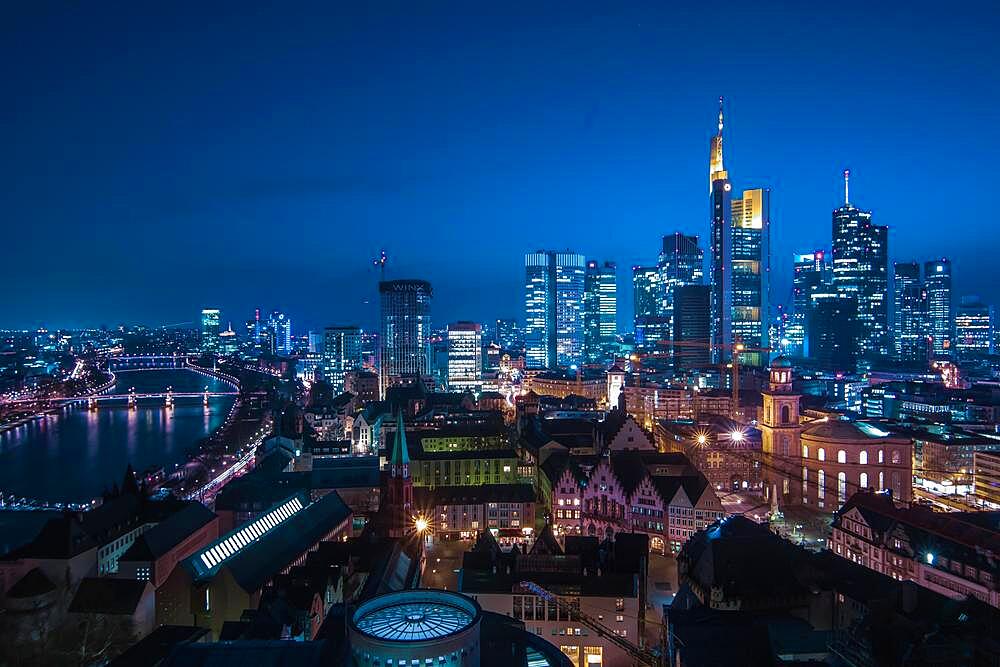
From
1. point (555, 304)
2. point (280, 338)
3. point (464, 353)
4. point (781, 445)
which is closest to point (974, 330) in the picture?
point (555, 304)

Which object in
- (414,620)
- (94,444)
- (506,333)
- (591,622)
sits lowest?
(94,444)

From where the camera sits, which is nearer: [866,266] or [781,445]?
[781,445]

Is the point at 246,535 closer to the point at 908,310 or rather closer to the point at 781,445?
the point at 781,445

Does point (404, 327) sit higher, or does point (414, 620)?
point (404, 327)

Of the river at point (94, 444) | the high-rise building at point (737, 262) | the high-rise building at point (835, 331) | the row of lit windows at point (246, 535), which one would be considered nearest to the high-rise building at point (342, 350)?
the river at point (94, 444)

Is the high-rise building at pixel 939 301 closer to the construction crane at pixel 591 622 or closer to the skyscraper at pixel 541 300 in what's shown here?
the skyscraper at pixel 541 300

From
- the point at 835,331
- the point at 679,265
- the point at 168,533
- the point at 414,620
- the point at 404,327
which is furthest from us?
the point at 679,265

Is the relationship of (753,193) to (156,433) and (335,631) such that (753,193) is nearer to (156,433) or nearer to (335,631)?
(156,433)

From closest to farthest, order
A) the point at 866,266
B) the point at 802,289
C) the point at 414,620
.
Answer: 1. the point at 414,620
2. the point at 866,266
3. the point at 802,289

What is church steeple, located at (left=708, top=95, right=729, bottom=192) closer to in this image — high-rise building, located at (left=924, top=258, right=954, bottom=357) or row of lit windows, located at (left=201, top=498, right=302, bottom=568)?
high-rise building, located at (left=924, top=258, right=954, bottom=357)
